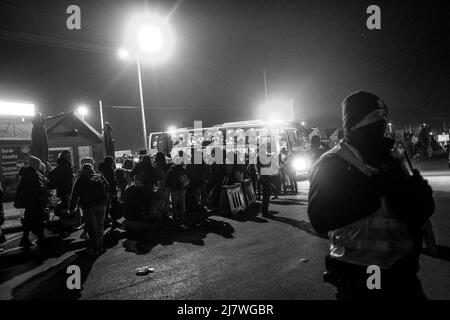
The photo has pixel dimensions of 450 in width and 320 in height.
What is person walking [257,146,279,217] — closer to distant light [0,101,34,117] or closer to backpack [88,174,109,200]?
backpack [88,174,109,200]

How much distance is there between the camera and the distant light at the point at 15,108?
21486mm

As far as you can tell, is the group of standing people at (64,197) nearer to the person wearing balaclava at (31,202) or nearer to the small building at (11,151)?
the person wearing balaclava at (31,202)

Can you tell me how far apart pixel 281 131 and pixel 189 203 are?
495 inches

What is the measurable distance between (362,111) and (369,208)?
22.1 inches

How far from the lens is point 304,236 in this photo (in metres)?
7.31

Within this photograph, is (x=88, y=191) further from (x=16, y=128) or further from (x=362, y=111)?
(x=16, y=128)

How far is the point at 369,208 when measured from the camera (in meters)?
1.82

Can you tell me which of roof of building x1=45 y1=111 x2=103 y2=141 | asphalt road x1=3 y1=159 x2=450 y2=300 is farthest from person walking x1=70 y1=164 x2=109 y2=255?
roof of building x1=45 y1=111 x2=103 y2=141

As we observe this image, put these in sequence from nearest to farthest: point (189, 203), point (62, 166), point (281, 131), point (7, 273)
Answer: point (7, 273) → point (62, 166) → point (189, 203) → point (281, 131)

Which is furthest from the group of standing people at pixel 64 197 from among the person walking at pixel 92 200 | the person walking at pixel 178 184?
the person walking at pixel 178 184

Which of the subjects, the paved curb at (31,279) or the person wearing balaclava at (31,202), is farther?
the person wearing balaclava at (31,202)

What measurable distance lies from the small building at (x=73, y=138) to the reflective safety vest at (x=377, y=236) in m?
18.5
